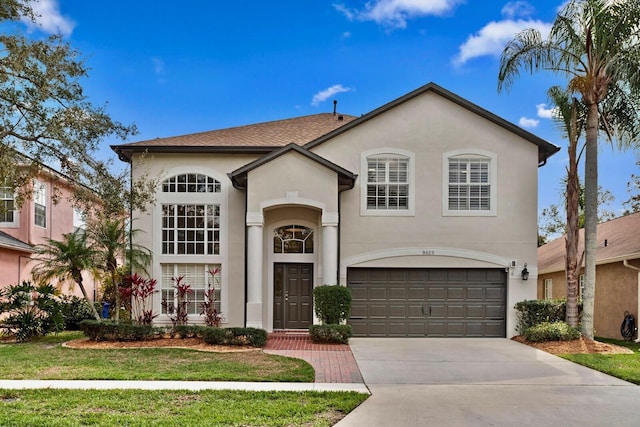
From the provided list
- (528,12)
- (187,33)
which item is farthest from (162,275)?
(528,12)

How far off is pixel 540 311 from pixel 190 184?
11.1m

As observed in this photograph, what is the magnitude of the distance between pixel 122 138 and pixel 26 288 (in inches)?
237

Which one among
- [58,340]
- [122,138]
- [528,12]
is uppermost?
[528,12]

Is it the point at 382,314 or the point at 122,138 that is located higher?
the point at 122,138

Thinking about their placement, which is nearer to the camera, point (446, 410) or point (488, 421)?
point (488, 421)

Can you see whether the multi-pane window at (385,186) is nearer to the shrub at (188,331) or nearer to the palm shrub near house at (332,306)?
the palm shrub near house at (332,306)

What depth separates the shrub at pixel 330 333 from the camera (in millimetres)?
14531

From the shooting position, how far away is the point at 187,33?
53.3 ft

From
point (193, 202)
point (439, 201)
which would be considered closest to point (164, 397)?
point (193, 202)

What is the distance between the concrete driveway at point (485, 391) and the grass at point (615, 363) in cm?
27

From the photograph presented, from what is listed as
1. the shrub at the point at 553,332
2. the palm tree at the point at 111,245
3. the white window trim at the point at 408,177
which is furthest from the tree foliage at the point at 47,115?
the shrub at the point at 553,332

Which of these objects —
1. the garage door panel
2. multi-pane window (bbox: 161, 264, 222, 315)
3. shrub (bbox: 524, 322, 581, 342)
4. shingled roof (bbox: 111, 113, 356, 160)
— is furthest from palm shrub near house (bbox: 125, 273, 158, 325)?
shrub (bbox: 524, 322, 581, 342)

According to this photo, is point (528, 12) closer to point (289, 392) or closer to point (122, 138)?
point (122, 138)

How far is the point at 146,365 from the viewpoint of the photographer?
11.0m
